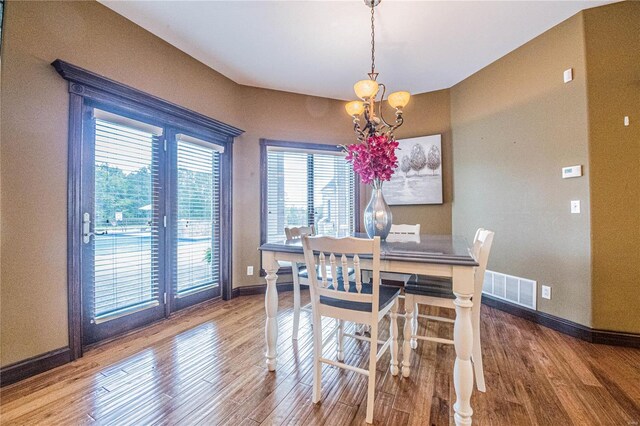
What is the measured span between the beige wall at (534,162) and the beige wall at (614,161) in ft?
0.23

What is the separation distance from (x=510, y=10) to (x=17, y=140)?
381 centimetres

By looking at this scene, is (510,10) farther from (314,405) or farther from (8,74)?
(8,74)

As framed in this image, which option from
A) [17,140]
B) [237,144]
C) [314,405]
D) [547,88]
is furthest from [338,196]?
[17,140]

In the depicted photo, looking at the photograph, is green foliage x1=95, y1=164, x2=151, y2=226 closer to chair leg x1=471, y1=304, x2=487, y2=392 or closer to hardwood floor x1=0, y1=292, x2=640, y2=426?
hardwood floor x1=0, y1=292, x2=640, y2=426

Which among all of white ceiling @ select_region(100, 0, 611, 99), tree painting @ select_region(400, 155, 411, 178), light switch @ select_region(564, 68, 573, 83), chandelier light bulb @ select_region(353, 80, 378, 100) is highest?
white ceiling @ select_region(100, 0, 611, 99)

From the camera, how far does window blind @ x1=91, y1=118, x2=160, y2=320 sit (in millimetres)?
2328

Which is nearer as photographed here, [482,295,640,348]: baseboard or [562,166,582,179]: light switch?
[482,295,640,348]: baseboard

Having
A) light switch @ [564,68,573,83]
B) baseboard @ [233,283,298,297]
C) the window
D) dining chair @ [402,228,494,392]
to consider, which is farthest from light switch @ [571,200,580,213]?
baseboard @ [233,283,298,297]

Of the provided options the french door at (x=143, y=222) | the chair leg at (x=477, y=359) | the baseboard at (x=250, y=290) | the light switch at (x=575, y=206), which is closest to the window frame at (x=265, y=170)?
the baseboard at (x=250, y=290)

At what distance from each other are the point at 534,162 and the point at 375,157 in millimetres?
1907

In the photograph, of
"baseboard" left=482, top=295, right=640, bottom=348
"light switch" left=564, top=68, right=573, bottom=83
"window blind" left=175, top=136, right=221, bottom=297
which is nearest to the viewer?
"baseboard" left=482, top=295, right=640, bottom=348

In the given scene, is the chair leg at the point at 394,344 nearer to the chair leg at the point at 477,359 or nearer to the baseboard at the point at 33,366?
the chair leg at the point at 477,359

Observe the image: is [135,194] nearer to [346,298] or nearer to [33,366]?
[33,366]

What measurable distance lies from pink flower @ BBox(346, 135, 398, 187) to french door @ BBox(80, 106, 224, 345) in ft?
6.42
